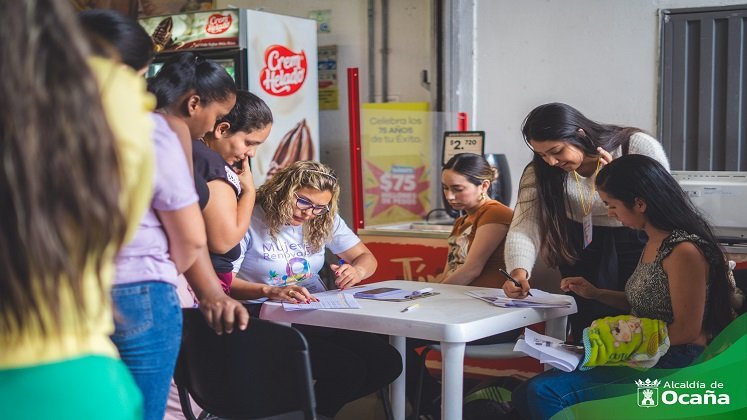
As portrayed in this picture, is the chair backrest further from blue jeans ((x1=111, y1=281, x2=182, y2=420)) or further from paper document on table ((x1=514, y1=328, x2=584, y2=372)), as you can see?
paper document on table ((x1=514, y1=328, x2=584, y2=372))

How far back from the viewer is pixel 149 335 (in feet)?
5.36

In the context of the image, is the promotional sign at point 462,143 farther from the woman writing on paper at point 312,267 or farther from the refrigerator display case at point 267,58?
the woman writing on paper at point 312,267

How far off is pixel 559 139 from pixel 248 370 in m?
1.40

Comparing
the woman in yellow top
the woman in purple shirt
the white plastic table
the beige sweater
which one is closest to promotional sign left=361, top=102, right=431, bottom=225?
the beige sweater

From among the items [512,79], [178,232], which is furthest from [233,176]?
[512,79]

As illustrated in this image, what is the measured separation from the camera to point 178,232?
67.9 inches

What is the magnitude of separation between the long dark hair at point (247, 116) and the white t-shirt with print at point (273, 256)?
0.37m

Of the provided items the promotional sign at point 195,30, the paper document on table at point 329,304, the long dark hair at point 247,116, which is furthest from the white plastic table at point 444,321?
the promotional sign at point 195,30

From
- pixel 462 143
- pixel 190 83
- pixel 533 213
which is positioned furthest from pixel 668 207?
pixel 462 143

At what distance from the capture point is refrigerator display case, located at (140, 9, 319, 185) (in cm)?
463

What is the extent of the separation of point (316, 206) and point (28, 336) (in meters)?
1.80

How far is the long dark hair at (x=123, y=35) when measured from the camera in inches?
65.8

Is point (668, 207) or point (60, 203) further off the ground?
point (60, 203)

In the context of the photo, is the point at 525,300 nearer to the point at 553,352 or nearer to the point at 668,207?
the point at 553,352
